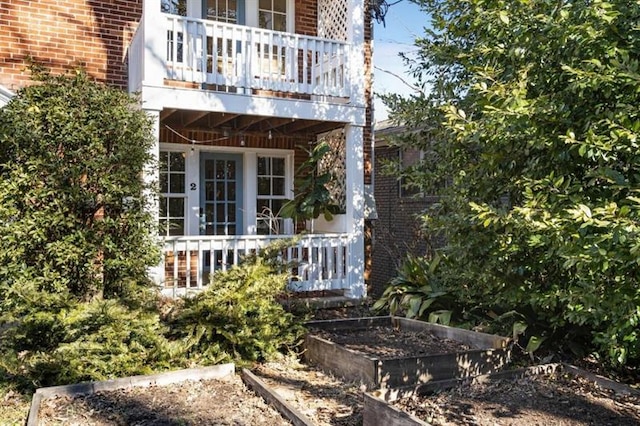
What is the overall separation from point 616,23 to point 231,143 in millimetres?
6948

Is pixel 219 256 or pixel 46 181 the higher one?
pixel 46 181

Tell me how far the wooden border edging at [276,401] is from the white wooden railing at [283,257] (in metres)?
2.39

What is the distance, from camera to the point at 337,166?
9.19 metres

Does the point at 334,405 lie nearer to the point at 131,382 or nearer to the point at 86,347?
the point at 131,382

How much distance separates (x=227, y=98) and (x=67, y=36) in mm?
2471

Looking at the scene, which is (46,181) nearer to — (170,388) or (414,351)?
(170,388)

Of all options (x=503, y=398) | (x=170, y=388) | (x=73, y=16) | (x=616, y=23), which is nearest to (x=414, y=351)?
(x=503, y=398)

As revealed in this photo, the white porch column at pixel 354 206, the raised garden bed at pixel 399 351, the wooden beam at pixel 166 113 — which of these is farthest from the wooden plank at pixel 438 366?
the wooden beam at pixel 166 113

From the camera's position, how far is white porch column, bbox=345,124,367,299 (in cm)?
840

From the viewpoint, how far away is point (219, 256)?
30.2 feet

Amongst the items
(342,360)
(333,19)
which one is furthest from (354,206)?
(342,360)

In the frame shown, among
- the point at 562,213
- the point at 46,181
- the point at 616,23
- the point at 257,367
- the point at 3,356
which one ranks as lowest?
the point at 257,367

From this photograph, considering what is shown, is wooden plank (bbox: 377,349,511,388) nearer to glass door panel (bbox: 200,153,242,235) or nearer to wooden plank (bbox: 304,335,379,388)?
wooden plank (bbox: 304,335,379,388)

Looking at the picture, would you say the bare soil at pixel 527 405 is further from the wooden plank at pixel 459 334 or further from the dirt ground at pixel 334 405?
the wooden plank at pixel 459 334
